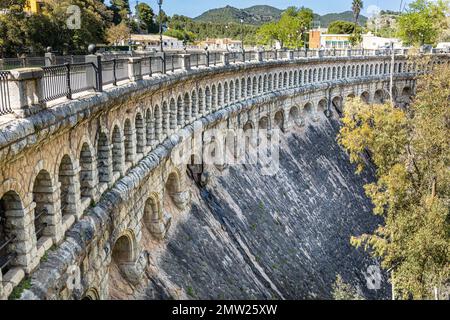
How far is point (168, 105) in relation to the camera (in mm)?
19531

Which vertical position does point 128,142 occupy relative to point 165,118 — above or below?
below

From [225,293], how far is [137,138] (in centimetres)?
619

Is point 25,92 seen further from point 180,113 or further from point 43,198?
point 180,113

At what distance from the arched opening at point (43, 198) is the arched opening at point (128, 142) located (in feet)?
17.8

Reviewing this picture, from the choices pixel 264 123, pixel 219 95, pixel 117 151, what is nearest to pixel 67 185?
pixel 117 151

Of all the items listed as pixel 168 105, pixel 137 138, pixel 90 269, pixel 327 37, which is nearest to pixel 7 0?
pixel 168 105

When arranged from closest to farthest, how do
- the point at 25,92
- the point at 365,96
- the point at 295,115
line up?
the point at 25,92 → the point at 295,115 → the point at 365,96

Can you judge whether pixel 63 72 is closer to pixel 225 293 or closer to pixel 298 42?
pixel 225 293

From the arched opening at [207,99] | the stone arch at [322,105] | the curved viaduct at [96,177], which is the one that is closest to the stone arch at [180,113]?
the curved viaduct at [96,177]

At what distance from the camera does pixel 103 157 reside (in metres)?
13.6

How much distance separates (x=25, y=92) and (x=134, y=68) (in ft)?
21.4

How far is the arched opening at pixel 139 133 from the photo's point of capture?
54.9 feet

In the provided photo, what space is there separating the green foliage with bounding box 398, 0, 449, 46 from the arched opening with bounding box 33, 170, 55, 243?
206 feet

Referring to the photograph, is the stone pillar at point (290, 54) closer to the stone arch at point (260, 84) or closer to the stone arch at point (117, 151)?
the stone arch at point (260, 84)
